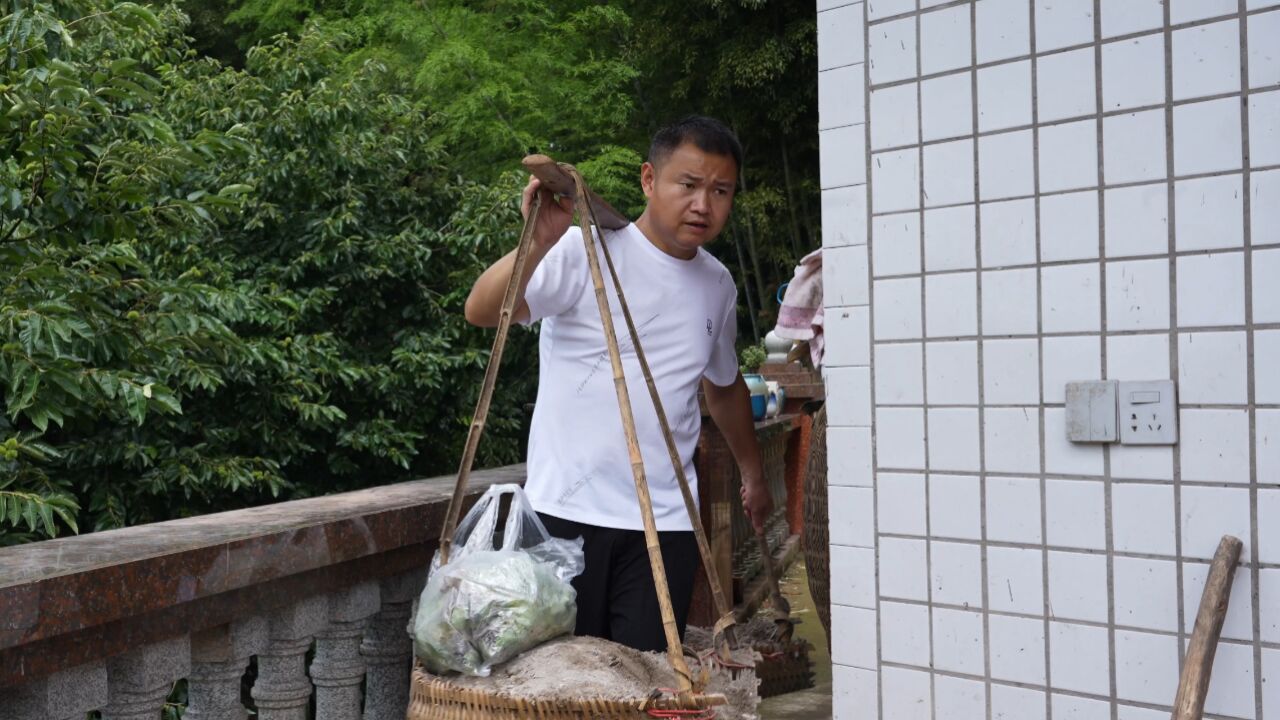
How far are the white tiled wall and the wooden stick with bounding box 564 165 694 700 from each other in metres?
0.42

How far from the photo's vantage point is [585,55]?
12.9 meters

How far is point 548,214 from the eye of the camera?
2.22 m

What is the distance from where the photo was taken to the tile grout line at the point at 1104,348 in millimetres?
1847

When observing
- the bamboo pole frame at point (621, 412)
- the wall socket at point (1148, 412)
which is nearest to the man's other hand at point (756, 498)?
the bamboo pole frame at point (621, 412)

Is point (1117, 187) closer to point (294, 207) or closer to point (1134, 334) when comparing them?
point (1134, 334)

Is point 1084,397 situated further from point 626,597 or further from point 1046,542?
point 626,597

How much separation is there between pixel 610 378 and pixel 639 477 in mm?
530

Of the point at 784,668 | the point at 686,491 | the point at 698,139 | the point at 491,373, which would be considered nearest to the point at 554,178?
the point at 491,373

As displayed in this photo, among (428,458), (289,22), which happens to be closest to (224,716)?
(428,458)

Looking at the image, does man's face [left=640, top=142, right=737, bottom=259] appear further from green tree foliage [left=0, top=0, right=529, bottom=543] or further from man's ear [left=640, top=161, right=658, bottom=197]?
green tree foliage [left=0, top=0, right=529, bottom=543]

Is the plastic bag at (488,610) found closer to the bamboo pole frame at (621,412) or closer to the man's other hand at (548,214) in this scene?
the bamboo pole frame at (621,412)

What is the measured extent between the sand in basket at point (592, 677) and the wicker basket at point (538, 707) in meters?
0.01

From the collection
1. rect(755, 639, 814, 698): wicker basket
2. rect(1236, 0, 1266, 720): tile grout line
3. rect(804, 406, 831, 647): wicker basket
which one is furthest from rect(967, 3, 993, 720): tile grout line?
rect(755, 639, 814, 698): wicker basket

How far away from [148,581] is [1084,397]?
1.57 metres
